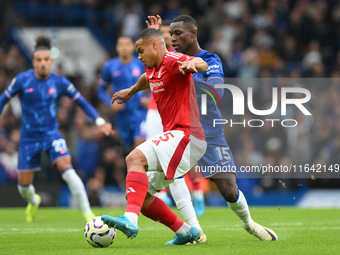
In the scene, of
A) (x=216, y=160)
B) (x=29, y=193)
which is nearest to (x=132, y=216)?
(x=216, y=160)

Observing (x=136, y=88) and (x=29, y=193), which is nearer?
(x=136, y=88)

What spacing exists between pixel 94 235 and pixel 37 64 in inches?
176

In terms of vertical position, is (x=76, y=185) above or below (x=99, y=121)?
below

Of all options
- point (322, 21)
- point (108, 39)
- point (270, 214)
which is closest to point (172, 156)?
point (270, 214)

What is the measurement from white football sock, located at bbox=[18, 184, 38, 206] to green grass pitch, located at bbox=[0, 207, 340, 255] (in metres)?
0.36

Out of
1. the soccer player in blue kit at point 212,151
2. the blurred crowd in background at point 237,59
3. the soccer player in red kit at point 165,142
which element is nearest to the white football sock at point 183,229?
the soccer player in red kit at point 165,142

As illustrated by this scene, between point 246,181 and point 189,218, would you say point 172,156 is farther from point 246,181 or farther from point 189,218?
point 246,181

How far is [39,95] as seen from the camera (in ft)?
32.8

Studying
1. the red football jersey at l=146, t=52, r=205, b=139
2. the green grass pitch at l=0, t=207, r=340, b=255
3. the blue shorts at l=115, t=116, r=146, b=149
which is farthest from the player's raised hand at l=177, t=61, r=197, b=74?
the blue shorts at l=115, t=116, r=146, b=149

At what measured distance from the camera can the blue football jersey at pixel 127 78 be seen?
12047 mm

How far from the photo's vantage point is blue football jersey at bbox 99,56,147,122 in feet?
39.5

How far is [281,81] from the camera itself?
15.2m

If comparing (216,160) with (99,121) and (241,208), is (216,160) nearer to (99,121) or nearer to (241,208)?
(241,208)

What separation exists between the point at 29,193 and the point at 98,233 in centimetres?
452
